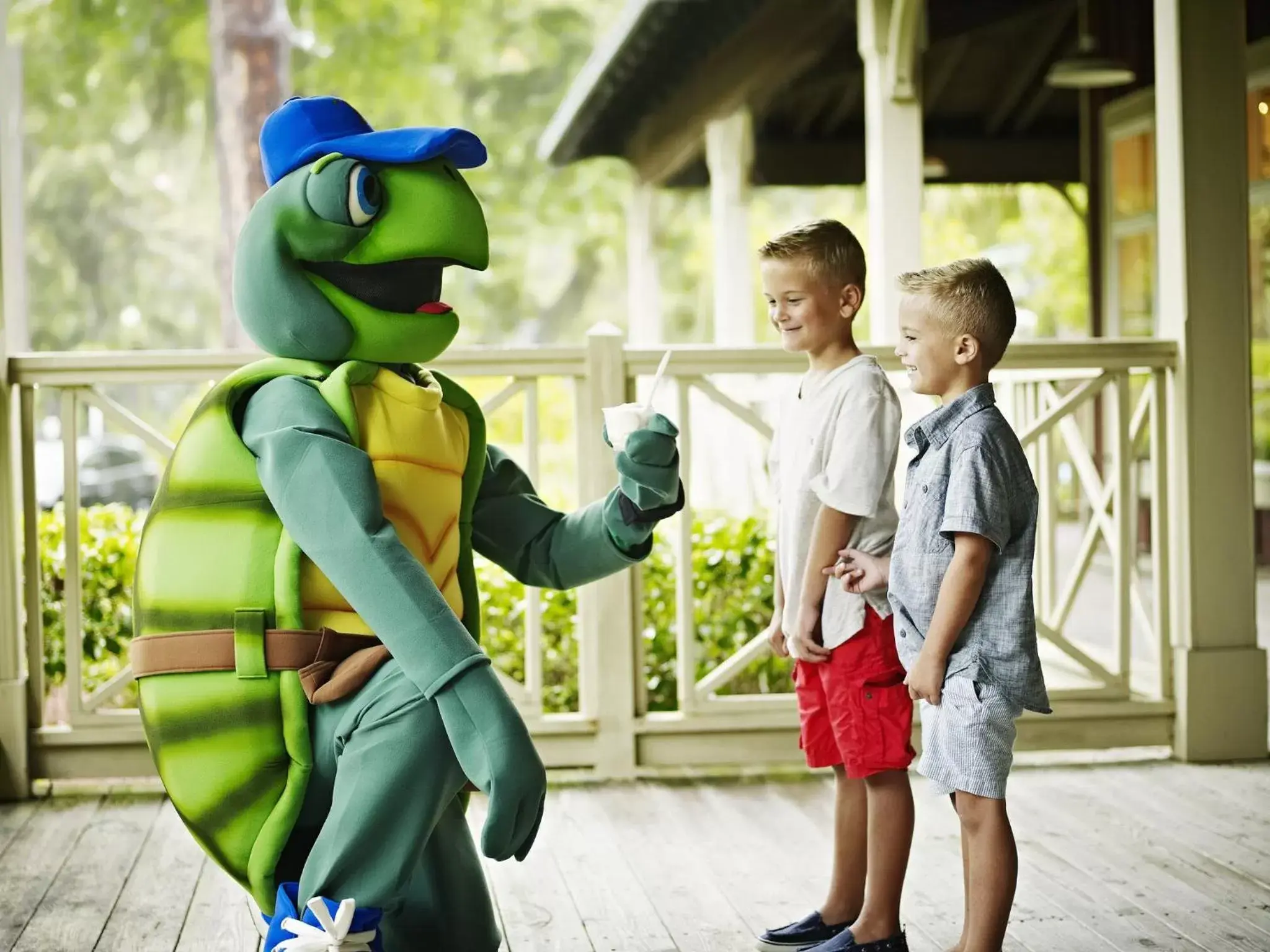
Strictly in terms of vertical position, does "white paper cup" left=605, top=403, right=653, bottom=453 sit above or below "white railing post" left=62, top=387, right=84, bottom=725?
above

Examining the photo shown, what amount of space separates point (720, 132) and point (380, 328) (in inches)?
337

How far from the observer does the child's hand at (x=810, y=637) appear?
278 cm

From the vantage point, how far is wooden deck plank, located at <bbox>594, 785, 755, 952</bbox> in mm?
2986

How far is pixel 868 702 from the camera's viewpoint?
2.75 meters

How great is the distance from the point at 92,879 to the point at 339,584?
5.29 ft

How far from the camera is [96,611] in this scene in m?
4.64

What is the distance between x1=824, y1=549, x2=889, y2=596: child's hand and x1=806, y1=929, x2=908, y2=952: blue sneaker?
0.60 metres

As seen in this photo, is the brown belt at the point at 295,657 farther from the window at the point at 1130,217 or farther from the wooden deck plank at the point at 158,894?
the window at the point at 1130,217

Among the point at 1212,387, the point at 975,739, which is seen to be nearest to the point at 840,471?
the point at 975,739

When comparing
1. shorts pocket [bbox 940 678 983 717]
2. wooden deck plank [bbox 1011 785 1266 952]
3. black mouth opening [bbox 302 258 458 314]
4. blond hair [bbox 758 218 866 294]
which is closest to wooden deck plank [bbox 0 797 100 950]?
black mouth opening [bbox 302 258 458 314]

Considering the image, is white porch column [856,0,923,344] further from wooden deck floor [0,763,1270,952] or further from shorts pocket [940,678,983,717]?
shorts pocket [940,678,983,717]

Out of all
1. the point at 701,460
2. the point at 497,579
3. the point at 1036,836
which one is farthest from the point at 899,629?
the point at 701,460

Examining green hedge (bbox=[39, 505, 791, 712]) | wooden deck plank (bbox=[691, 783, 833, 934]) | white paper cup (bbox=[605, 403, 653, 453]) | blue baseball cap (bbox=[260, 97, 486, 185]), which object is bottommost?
wooden deck plank (bbox=[691, 783, 833, 934])

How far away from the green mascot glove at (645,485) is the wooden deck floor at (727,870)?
0.86 m
